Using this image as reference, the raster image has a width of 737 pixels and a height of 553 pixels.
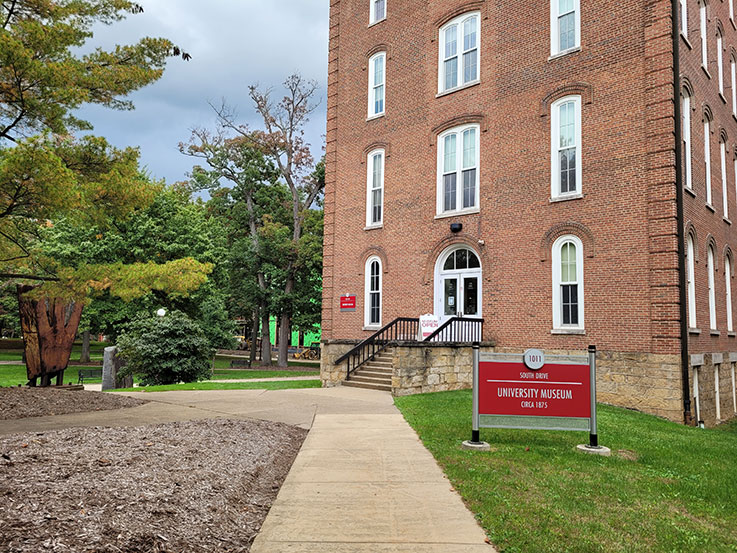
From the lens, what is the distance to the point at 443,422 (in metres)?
9.73

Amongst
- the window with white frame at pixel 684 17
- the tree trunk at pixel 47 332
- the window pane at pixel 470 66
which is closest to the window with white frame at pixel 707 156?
the window with white frame at pixel 684 17

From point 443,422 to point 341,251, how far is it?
12.3m

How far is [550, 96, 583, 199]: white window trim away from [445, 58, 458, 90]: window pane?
3.89m

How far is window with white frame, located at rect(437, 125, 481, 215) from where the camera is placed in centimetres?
1794

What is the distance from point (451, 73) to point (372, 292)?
779cm

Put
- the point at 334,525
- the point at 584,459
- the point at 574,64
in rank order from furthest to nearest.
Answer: the point at 574,64
the point at 584,459
the point at 334,525

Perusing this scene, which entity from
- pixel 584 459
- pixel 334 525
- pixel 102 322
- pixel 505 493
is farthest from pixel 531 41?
pixel 102 322

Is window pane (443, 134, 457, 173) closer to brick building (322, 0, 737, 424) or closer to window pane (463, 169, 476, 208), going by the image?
brick building (322, 0, 737, 424)

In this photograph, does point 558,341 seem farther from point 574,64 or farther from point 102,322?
point 102,322

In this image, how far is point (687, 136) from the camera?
15.9 m

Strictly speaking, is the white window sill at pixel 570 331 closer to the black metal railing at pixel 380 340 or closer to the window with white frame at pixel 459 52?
the black metal railing at pixel 380 340

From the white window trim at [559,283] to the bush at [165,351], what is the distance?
39.3ft

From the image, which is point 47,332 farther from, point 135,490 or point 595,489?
point 595,489

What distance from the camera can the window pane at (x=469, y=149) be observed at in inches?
709
